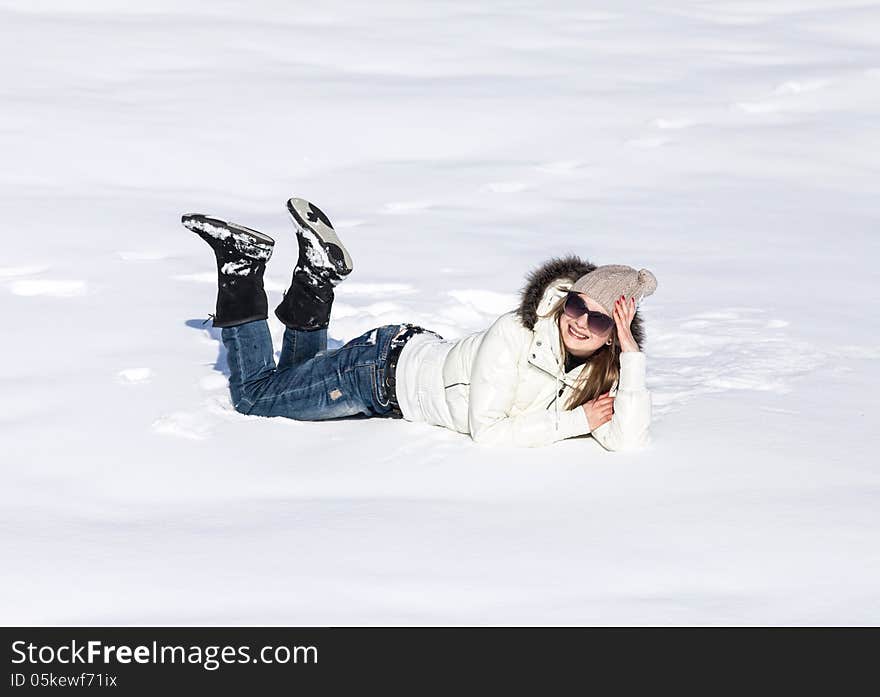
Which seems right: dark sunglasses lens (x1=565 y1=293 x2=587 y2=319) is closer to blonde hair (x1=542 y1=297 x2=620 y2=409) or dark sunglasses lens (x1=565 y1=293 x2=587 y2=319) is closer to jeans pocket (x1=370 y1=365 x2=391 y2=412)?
blonde hair (x1=542 y1=297 x2=620 y2=409)

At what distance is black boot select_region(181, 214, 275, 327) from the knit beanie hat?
1.27 m

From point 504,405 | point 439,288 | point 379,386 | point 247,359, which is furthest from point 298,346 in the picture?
point 439,288

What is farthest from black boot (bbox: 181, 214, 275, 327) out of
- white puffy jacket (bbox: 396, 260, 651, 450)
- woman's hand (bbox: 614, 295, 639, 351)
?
woman's hand (bbox: 614, 295, 639, 351)

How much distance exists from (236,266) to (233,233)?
0.39ft

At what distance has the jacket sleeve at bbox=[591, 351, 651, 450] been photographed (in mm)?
3947

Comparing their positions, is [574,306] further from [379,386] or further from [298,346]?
[298,346]

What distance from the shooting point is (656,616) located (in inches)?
119

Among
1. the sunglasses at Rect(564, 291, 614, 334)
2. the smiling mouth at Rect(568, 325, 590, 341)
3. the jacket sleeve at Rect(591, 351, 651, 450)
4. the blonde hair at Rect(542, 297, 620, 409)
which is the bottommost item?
the jacket sleeve at Rect(591, 351, 651, 450)

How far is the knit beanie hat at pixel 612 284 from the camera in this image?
153 inches

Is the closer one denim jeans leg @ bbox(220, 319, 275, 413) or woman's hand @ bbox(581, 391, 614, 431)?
woman's hand @ bbox(581, 391, 614, 431)

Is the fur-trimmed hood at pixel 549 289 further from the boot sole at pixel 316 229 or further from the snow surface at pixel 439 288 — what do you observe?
the boot sole at pixel 316 229

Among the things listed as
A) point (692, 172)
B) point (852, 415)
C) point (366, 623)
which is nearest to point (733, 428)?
point (852, 415)

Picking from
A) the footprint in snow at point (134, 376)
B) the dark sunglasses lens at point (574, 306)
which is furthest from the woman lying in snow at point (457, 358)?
the footprint in snow at point (134, 376)
